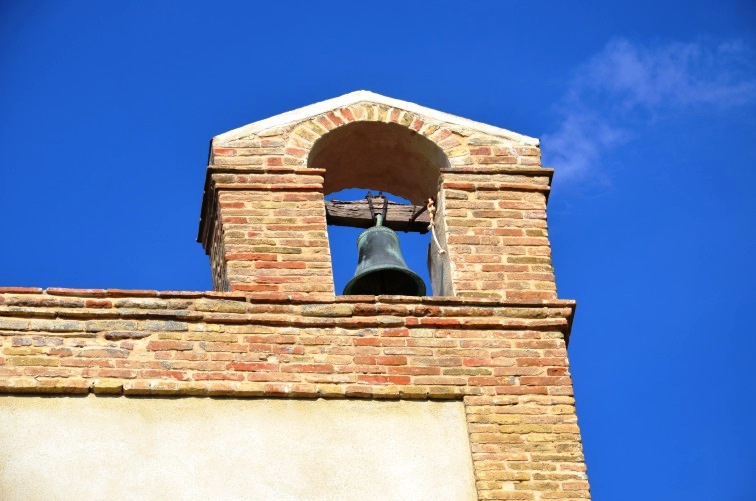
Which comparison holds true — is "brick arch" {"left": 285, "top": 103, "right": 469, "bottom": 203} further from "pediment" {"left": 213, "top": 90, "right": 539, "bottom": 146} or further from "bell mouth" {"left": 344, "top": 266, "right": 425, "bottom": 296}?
"bell mouth" {"left": 344, "top": 266, "right": 425, "bottom": 296}

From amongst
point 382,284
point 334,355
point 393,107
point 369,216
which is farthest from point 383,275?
point 334,355

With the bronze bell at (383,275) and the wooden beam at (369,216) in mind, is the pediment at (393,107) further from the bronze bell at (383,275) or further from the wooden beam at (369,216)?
the bronze bell at (383,275)

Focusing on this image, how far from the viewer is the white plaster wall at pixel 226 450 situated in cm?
1073

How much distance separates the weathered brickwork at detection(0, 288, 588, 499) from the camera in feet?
36.6

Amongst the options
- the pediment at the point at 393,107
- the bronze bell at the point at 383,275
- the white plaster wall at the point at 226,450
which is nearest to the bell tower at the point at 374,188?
the pediment at the point at 393,107

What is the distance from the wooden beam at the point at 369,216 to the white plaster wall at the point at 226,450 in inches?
91.3

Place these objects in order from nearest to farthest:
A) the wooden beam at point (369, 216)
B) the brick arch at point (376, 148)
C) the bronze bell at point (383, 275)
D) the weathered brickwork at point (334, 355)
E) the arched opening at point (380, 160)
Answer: the weathered brickwork at point (334, 355), the bronze bell at point (383, 275), the brick arch at point (376, 148), the arched opening at point (380, 160), the wooden beam at point (369, 216)

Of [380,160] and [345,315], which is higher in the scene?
[380,160]

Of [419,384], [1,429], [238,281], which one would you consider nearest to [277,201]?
[238,281]

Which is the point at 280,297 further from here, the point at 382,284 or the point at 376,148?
the point at 376,148

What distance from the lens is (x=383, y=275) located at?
12.8 m

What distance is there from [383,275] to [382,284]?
57mm

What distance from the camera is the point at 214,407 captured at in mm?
11141

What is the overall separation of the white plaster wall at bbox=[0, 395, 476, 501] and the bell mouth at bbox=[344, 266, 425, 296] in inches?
60.9
